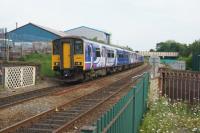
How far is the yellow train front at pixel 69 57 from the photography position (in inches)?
1040

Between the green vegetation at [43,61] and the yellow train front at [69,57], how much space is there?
300cm

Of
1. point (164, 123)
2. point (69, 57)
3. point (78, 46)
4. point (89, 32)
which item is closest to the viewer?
point (164, 123)

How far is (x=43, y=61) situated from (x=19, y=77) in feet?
41.4

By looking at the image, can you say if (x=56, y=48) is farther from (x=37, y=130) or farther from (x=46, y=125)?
(x=37, y=130)

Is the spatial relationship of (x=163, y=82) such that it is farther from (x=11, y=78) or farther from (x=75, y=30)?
(x=75, y=30)

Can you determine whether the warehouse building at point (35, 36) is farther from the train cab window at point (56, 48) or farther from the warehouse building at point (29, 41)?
the train cab window at point (56, 48)

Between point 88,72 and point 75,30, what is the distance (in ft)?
190

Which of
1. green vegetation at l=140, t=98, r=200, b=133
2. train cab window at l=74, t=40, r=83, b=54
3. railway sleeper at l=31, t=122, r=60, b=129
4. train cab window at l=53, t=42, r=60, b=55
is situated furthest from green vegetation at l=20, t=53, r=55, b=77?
railway sleeper at l=31, t=122, r=60, b=129

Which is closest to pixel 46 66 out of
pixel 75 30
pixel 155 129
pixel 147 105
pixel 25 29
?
pixel 147 105

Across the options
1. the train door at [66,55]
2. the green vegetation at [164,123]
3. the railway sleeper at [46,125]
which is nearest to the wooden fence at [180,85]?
the green vegetation at [164,123]

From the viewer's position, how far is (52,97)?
18625 mm

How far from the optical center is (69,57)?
26.8 metres

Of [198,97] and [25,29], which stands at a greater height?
[25,29]

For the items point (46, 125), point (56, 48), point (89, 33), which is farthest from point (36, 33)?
point (46, 125)
